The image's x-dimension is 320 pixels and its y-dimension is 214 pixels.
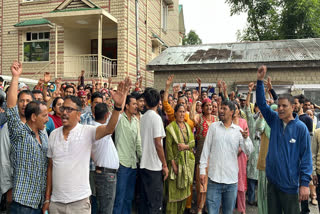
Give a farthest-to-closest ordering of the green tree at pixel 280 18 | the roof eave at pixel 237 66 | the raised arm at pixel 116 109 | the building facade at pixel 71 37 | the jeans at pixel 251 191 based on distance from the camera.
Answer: the green tree at pixel 280 18 → the building facade at pixel 71 37 → the roof eave at pixel 237 66 → the jeans at pixel 251 191 → the raised arm at pixel 116 109

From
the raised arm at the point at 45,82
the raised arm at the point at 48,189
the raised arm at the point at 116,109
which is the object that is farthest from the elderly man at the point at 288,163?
the raised arm at the point at 45,82

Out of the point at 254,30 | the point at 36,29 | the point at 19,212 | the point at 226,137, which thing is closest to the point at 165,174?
the point at 226,137

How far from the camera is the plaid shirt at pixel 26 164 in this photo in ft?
8.34

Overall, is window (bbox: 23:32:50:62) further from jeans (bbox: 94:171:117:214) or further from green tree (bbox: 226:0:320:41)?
green tree (bbox: 226:0:320:41)

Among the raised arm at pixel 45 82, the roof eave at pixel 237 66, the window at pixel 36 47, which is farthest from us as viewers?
the window at pixel 36 47

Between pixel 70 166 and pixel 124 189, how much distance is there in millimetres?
1573

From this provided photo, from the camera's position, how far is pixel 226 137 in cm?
361

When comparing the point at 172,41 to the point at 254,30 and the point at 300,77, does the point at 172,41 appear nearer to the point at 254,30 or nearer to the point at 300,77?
the point at 254,30

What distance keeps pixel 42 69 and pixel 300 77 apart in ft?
41.1

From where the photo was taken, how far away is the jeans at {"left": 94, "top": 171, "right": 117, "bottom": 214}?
11.0ft

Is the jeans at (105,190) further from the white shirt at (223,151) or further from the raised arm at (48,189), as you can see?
the white shirt at (223,151)

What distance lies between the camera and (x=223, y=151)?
357 centimetres

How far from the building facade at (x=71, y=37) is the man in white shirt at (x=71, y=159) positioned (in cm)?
968

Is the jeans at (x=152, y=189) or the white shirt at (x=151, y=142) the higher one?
the white shirt at (x=151, y=142)
